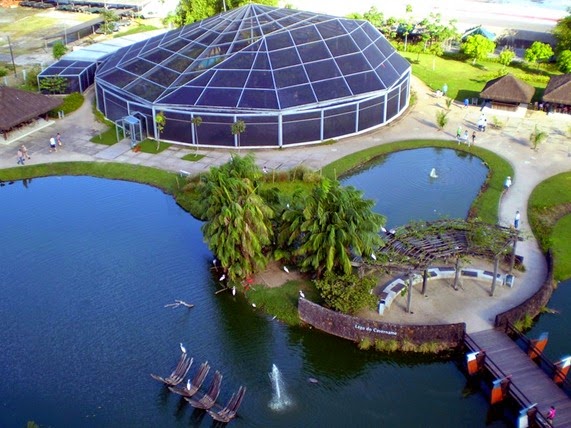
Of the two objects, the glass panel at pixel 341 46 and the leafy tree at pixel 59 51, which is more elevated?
the glass panel at pixel 341 46

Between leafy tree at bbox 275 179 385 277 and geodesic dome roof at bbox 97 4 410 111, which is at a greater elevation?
geodesic dome roof at bbox 97 4 410 111

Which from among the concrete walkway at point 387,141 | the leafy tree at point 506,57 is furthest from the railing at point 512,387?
the leafy tree at point 506,57

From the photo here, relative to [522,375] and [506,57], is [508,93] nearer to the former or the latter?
[506,57]

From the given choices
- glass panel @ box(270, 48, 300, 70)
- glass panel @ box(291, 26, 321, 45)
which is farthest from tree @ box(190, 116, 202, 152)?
glass panel @ box(291, 26, 321, 45)

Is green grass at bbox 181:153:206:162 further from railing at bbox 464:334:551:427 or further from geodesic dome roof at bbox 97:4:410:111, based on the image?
railing at bbox 464:334:551:427

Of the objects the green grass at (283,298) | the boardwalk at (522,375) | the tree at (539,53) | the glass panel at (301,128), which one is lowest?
the green grass at (283,298)

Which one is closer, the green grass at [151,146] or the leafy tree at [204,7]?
the green grass at [151,146]

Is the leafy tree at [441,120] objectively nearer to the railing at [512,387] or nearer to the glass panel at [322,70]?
the glass panel at [322,70]
